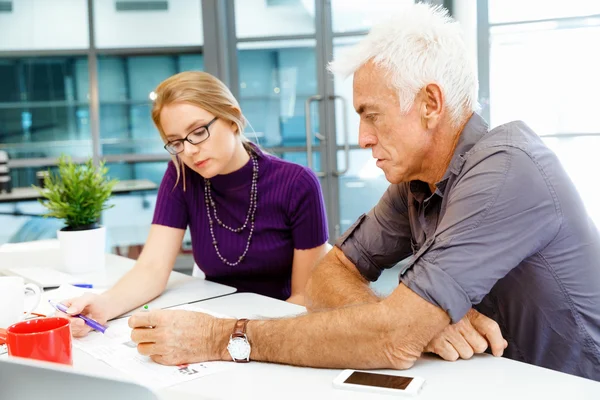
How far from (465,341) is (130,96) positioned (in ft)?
15.2

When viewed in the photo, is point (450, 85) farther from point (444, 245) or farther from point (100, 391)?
point (100, 391)

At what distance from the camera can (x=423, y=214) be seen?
146cm

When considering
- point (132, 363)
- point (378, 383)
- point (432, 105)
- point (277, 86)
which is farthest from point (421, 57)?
point (277, 86)

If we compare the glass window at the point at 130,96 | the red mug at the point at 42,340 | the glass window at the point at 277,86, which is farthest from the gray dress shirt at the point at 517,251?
the glass window at the point at 130,96

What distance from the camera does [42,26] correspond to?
16.8 feet

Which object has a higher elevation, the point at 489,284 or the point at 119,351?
the point at 489,284

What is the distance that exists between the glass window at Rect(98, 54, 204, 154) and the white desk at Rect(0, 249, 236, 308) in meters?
2.74

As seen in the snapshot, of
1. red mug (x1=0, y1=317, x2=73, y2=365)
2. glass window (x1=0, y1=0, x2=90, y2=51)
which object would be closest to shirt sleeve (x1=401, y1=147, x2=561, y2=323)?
red mug (x1=0, y1=317, x2=73, y2=365)

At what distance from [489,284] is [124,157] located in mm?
4294

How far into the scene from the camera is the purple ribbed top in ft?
6.66

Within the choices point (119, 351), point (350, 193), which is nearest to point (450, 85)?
point (119, 351)

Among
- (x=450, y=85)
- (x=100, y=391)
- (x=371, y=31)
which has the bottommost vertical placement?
(x=100, y=391)

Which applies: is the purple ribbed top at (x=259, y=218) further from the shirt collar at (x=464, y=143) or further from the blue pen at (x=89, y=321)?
the shirt collar at (x=464, y=143)

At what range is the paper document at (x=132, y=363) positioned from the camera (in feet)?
3.73
